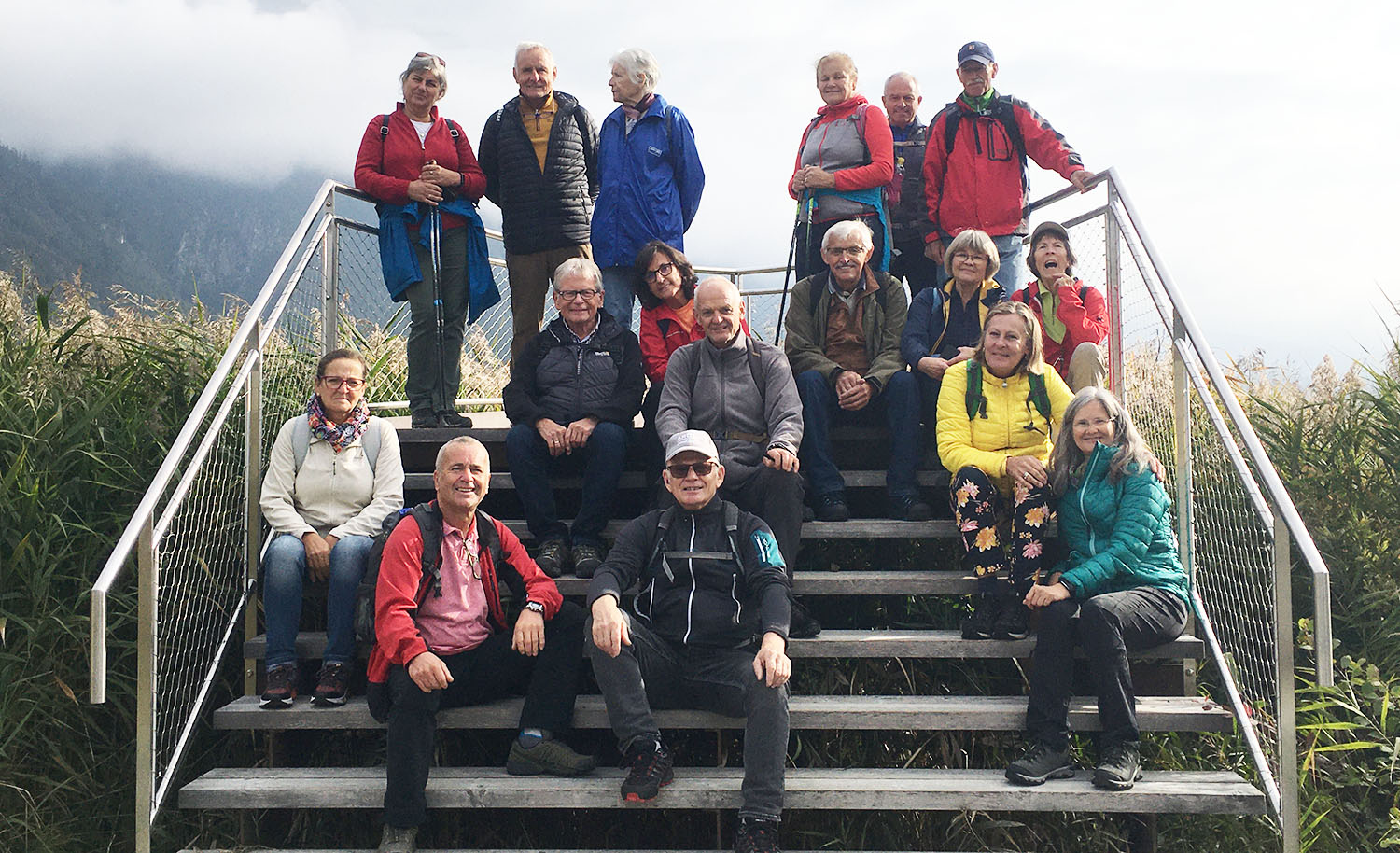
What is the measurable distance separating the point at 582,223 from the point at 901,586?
248 centimetres

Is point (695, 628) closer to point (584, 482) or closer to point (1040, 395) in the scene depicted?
point (584, 482)

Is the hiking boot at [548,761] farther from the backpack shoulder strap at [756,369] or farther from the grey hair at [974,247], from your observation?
the grey hair at [974,247]

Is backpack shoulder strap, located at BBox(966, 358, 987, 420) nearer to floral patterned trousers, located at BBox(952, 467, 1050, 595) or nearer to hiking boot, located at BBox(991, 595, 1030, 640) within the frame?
floral patterned trousers, located at BBox(952, 467, 1050, 595)

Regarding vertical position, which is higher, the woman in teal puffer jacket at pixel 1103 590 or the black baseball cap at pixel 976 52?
the black baseball cap at pixel 976 52

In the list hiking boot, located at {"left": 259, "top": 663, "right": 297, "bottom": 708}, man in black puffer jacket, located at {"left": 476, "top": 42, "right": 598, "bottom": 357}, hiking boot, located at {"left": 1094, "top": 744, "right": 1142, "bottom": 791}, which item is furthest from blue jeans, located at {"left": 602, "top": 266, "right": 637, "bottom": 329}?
hiking boot, located at {"left": 1094, "top": 744, "right": 1142, "bottom": 791}

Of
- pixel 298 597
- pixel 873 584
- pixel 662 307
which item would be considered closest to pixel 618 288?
pixel 662 307

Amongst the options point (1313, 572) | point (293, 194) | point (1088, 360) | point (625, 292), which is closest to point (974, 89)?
point (1088, 360)

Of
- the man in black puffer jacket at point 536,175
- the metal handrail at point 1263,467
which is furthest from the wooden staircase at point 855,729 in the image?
the man in black puffer jacket at point 536,175

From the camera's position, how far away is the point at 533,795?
10.5ft

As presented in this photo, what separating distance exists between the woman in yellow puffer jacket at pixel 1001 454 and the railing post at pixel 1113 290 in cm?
98

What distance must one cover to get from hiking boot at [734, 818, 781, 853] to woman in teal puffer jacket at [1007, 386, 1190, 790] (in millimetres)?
804

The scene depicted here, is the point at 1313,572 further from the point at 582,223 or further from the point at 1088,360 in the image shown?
the point at 582,223

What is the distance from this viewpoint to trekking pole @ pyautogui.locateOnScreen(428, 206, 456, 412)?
498 cm

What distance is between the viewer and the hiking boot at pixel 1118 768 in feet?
10.3
